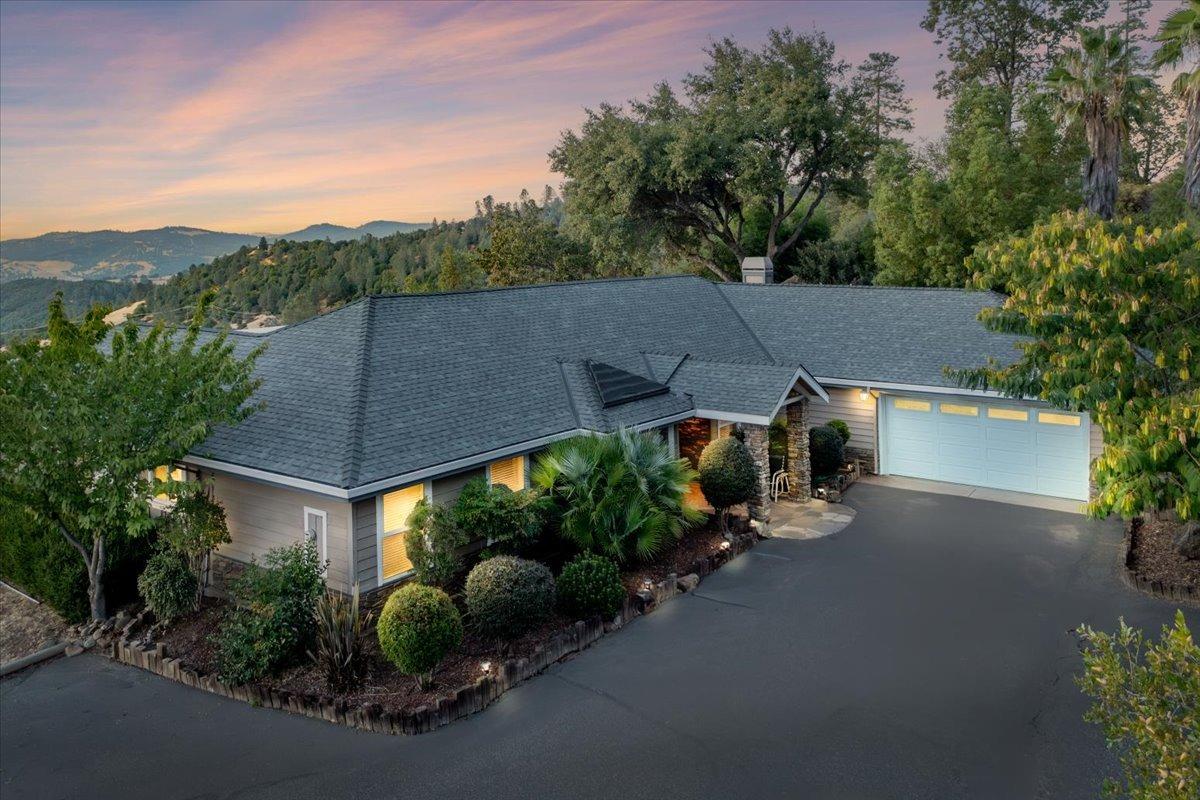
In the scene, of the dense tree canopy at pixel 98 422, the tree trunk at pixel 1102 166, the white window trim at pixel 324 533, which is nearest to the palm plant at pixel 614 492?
the white window trim at pixel 324 533

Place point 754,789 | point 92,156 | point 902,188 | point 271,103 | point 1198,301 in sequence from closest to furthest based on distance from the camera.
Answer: point 754,789, point 1198,301, point 271,103, point 92,156, point 902,188

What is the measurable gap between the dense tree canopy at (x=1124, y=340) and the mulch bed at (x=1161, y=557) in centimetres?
216

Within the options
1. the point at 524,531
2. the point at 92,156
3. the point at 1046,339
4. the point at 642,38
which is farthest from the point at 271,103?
the point at 1046,339

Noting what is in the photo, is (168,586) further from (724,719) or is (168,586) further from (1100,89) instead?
(1100,89)

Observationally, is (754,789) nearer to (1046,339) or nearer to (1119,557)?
(1046,339)

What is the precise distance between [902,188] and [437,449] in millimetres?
26680

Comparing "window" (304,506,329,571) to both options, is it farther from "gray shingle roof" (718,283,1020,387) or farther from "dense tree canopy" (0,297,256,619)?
"gray shingle roof" (718,283,1020,387)

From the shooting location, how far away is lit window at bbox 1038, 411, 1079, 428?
53.0 feet

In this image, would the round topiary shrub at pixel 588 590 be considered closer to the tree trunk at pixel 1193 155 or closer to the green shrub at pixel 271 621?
the green shrub at pixel 271 621

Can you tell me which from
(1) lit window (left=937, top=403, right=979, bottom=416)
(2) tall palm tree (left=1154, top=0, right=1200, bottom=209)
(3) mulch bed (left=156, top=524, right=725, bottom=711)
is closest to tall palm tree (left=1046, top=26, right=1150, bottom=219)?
(2) tall palm tree (left=1154, top=0, right=1200, bottom=209)

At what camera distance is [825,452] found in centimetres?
1809

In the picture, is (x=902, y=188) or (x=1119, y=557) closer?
(x=1119, y=557)

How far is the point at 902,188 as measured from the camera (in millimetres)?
31844

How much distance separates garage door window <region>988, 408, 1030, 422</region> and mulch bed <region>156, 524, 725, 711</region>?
9214 millimetres
